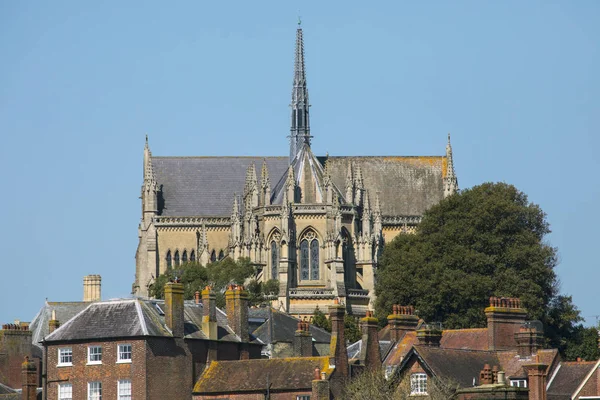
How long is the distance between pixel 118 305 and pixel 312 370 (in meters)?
7.87

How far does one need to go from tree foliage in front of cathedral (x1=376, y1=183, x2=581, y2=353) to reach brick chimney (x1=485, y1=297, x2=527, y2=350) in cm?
3448

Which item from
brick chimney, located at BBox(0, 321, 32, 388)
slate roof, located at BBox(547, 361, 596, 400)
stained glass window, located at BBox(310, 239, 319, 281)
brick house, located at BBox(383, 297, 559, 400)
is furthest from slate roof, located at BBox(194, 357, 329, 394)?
stained glass window, located at BBox(310, 239, 319, 281)

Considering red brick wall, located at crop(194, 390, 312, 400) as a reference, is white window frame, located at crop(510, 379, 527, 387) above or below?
above

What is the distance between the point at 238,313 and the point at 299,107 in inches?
3306

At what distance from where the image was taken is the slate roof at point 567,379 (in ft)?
209

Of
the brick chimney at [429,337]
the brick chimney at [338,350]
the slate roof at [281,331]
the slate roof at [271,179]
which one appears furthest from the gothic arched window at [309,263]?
the brick chimney at [338,350]

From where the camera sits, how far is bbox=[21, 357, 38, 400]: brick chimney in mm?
71062

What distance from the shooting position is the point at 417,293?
112000mm

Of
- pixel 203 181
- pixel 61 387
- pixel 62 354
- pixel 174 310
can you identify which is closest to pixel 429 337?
pixel 174 310

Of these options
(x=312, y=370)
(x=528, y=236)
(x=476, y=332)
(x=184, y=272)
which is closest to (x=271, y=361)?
(x=312, y=370)

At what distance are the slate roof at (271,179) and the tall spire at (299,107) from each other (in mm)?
2175

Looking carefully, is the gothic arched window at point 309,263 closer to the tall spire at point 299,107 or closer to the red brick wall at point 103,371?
the tall spire at point 299,107

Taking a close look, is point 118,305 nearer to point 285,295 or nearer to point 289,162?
point 285,295

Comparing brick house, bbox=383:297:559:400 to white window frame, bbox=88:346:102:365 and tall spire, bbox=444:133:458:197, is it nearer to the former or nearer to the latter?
white window frame, bbox=88:346:102:365
